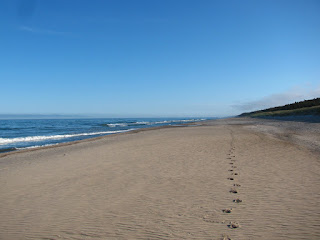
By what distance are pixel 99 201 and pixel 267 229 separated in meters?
4.04

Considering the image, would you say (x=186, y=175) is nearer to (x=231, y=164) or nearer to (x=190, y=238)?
(x=231, y=164)

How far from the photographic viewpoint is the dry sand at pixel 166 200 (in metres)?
4.07

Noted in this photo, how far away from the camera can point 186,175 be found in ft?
24.7

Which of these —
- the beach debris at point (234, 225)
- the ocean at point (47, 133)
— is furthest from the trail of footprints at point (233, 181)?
the ocean at point (47, 133)

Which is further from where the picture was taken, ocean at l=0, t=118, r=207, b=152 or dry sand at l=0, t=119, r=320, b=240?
ocean at l=0, t=118, r=207, b=152

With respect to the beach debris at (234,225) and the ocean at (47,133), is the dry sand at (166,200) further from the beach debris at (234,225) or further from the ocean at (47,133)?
the ocean at (47,133)

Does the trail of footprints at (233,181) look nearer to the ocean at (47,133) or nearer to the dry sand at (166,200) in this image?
the dry sand at (166,200)

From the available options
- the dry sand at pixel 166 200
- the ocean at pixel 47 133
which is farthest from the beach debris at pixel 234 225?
the ocean at pixel 47 133

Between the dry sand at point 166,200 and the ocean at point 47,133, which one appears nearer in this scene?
the dry sand at point 166,200

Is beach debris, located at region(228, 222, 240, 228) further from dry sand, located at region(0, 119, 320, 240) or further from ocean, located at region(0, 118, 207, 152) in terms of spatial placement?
ocean, located at region(0, 118, 207, 152)

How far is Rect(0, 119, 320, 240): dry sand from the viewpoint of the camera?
4.07 meters

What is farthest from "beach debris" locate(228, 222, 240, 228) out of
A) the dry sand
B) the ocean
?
the ocean

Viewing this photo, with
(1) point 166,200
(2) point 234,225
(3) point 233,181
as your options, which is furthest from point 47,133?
(2) point 234,225

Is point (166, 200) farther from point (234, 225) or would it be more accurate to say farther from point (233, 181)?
point (233, 181)
